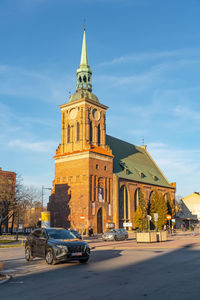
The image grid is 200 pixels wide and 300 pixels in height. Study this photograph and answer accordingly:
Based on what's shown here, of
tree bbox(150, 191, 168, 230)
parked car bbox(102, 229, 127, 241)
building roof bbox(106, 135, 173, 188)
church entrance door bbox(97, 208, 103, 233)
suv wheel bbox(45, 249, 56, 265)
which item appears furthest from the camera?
building roof bbox(106, 135, 173, 188)

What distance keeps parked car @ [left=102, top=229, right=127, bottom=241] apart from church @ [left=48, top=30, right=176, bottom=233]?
1013 cm

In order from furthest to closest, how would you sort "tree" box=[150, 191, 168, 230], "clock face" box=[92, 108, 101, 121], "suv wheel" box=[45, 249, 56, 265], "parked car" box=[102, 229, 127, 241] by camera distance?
1. "tree" box=[150, 191, 168, 230]
2. "clock face" box=[92, 108, 101, 121]
3. "parked car" box=[102, 229, 127, 241]
4. "suv wheel" box=[45, 249, 56, 265]

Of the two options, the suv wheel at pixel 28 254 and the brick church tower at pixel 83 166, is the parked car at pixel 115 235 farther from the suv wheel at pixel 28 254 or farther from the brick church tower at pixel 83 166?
the suv wheel at pixel 28 254

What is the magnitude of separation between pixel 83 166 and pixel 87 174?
1623 mm

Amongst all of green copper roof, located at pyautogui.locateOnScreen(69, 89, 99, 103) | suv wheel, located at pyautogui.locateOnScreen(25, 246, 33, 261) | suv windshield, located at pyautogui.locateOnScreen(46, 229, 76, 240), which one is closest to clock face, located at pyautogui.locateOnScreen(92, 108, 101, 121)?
green copper roof, located at pyautogui.locateOnScreen(69, 89, 99, 103)

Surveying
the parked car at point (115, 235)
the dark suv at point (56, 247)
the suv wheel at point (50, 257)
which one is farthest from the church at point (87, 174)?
the suv wheel at point (50, 257)

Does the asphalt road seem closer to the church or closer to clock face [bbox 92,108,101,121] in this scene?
the church

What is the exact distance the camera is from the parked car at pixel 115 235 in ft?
115

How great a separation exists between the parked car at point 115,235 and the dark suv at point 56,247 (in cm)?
1989

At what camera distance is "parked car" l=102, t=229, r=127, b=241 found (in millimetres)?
35062

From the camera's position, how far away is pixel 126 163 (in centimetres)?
6175

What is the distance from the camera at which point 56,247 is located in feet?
44.6

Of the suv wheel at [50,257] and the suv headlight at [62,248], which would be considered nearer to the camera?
the suv headlight at [62,248]

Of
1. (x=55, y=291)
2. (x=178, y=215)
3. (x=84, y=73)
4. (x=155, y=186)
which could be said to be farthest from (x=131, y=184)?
(x=55, y=291)
